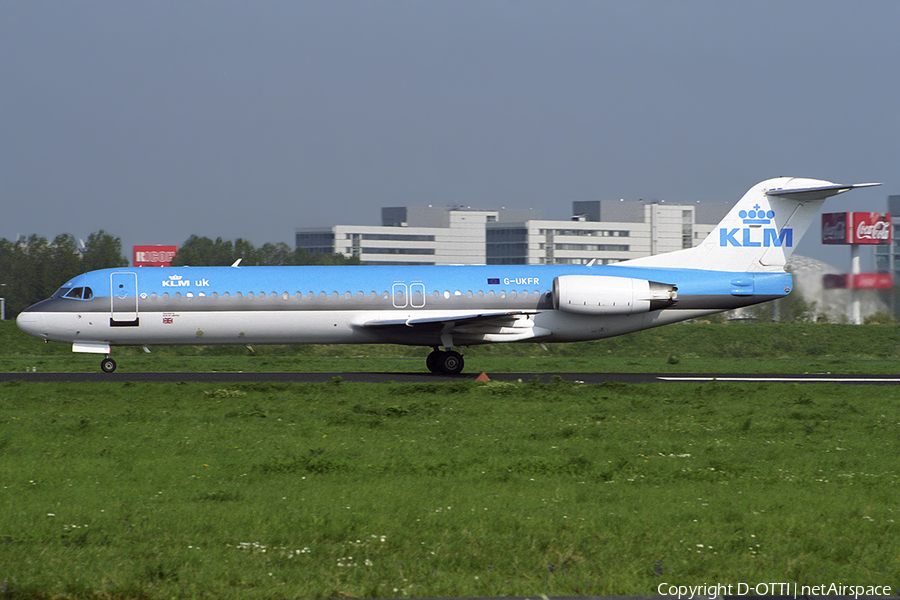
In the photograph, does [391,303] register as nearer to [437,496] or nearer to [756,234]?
[756,234]

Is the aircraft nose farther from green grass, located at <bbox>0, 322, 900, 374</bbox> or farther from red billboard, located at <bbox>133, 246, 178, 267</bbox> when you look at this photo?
red billboard, located at <bbox>133, 246, 178, 267</bbox>

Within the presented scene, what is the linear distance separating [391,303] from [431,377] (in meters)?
2.78

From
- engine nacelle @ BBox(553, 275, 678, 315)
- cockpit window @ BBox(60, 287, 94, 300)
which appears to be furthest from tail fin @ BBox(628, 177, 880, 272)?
cockpit window @ BBox(60, 287, 94, 300)

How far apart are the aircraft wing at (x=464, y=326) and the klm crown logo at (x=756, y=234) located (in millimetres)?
7234

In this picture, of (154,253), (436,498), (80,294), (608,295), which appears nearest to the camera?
(436,498)

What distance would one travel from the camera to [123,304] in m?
27.9

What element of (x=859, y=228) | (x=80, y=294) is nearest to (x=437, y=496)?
(x=80, y=294)

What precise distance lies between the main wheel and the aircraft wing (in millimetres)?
366

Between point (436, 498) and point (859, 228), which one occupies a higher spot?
point (859, 228)

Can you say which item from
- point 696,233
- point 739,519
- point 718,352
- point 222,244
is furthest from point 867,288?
point 696,233

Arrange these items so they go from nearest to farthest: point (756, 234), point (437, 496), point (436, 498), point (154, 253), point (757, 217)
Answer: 1. point (436, 498)
2. point (437, 496)
3. point (756, 234)
4. point (757, 217)
5. point (154, 253)

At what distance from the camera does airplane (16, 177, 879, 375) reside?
2795 centimetres

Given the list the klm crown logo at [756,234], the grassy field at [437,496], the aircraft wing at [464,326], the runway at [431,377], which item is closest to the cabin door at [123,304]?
the runway at [431,377]

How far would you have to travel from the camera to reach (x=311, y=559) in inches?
302
